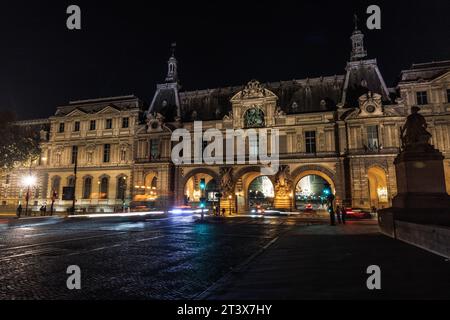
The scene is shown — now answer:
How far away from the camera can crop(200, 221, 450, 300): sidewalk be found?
568cm

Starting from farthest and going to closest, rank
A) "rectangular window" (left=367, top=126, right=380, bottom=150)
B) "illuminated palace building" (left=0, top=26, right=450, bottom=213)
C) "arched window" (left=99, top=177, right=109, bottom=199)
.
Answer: "arched window" (left=99, top=177, right=109, bottom=199) → "rectangular window" (left=367, top=126, right=380, bottom=150) → "illuminated palace building" (left=0, top=26, right=450, bottom=213)

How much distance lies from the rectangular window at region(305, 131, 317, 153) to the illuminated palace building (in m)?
0.13

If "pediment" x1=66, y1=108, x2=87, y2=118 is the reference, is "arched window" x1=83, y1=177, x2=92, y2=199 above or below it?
below

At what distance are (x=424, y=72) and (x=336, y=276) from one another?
40515 millimetres

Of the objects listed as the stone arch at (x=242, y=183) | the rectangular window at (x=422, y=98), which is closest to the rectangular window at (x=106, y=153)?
the stone arch at (x=242, y=183)

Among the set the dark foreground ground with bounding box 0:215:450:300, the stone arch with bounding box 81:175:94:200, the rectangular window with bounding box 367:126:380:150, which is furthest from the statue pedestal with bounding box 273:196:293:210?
the stone arch with bounding box 81:175:94:200

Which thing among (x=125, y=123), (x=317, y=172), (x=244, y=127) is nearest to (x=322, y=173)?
(x=317, y=172)

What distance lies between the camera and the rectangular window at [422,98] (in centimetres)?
3653

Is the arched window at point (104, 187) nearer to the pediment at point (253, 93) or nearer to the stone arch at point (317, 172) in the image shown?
the pediment at point (253, 93)

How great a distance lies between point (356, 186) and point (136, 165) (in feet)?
103

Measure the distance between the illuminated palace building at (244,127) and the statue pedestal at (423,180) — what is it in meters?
23.7

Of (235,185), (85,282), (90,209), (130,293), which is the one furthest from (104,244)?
(90,209)

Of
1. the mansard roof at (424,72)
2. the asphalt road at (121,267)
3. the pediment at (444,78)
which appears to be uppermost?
the mansard roof at (424,72)

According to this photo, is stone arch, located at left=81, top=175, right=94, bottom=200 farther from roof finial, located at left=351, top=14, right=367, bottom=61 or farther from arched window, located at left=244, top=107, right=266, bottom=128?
roof finial, located at left=351, top=14, right=367, bottom=61
